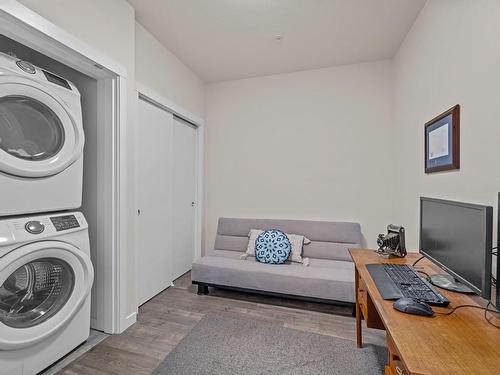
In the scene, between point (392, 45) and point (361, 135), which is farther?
point (361, 135)

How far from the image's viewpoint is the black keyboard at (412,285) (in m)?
1.07

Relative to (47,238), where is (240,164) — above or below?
above

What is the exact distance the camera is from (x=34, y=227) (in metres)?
1.46

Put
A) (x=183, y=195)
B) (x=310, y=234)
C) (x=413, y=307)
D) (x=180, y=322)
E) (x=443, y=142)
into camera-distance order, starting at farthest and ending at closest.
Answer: (x=183, y=195), (x=310, y=234), (x=180, y=322), (x=443, y=142), (x=413, y=307)

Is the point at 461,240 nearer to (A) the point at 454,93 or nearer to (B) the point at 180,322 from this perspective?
(A) the point at 454,93

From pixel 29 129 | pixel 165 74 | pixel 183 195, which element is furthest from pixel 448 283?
pixel 165 74

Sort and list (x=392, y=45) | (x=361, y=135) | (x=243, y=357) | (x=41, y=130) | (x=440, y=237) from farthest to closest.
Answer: (x=361, y=135) < (x=392, y=45) < (x=243, y=357) < (x=41, y=130) < (x=440, y=237)

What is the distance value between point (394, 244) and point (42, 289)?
7.43ft

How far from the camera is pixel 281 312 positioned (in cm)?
238

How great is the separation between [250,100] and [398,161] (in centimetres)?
190

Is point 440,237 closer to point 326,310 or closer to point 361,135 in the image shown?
point 326,310

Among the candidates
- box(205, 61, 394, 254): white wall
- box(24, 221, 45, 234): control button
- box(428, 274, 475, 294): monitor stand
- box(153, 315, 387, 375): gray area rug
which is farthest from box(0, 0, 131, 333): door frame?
box(428, 274, 475, 294): monitor stand

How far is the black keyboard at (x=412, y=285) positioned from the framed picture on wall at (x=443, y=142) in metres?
0.73

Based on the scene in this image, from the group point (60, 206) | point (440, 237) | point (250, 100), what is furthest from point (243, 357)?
point (250, 100)
